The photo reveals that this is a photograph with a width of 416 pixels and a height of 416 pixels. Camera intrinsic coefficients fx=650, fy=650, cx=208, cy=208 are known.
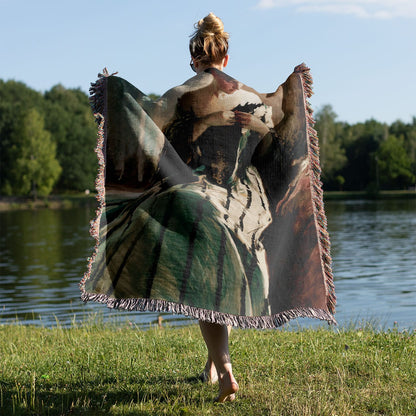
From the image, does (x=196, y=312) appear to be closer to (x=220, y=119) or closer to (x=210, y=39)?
(x=220, y=119)

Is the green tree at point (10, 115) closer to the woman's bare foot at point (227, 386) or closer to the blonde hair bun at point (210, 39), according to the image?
the blonde hair bun at point (210, 39)

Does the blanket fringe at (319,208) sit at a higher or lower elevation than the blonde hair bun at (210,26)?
lower

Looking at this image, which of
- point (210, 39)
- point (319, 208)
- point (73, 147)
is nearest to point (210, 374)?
point (319, 208)

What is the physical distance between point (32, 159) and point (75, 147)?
7891 mm

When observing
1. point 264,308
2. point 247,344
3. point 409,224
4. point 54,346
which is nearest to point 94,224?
point 264,308

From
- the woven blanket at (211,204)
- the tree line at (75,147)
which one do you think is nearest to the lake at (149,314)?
the woven blanket at (211,204)

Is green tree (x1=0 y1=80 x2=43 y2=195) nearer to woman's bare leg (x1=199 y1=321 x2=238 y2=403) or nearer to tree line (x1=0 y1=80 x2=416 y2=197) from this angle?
tree line (x1=0 y1=80 x2=416 y2=197)

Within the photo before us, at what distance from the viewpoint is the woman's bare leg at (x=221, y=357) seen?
3738 millimetres

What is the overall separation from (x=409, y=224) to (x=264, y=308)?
30.6m

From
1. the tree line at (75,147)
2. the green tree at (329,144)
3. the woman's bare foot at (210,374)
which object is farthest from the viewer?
the green tree at (329,144)

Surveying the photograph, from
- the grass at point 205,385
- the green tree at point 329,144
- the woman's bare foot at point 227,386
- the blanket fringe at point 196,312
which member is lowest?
the grass at point 205,385

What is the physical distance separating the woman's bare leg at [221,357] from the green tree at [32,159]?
59335 mm

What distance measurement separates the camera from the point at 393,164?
85.4 m

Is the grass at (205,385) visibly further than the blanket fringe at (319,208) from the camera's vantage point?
No
